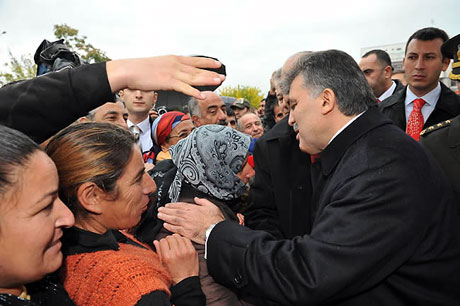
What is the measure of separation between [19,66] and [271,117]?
19.4 meters

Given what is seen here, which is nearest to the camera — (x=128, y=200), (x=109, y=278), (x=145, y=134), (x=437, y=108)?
(x=109, y=278)

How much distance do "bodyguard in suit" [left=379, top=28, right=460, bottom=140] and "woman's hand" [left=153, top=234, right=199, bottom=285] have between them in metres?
3.12

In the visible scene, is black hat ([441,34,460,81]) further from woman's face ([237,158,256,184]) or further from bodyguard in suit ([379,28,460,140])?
woman's face ([237,158,256,184])

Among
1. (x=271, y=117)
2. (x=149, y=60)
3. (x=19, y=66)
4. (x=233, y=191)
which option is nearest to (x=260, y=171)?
(x=233, y=191)

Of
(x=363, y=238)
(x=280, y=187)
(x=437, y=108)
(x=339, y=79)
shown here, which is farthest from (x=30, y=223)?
(x=437, y=108)

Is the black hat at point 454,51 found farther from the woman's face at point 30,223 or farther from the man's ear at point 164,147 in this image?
the man's ear at point 164,147

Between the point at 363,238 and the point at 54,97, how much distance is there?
53.4 inches

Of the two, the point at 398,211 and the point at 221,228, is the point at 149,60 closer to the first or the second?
the point at 221,228

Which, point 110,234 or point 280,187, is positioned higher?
point 110,234

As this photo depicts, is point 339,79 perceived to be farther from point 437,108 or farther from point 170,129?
point 170,129

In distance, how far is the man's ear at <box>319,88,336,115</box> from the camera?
207cm

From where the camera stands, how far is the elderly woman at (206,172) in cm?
222

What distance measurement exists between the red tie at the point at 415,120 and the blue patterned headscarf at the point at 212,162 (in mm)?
2524

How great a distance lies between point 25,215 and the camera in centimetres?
114
